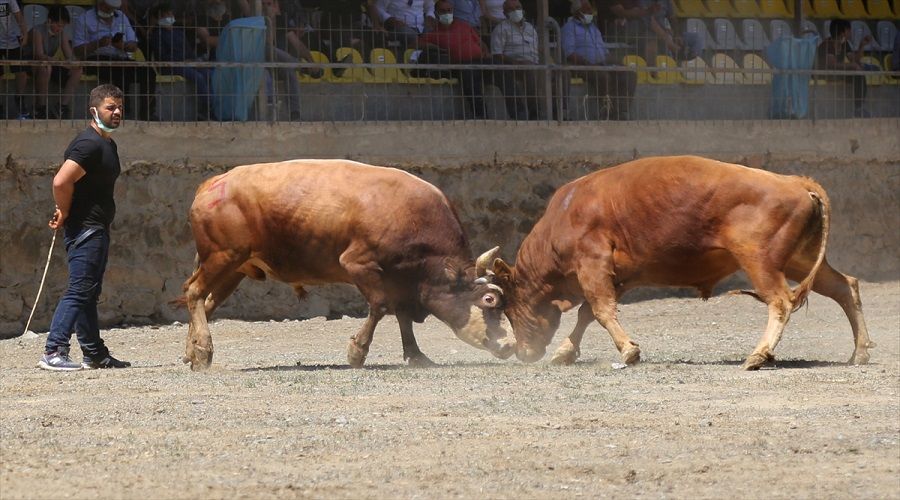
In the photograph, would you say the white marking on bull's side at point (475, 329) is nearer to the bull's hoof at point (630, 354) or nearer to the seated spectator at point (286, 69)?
the bull's hoof at point (630, 354)

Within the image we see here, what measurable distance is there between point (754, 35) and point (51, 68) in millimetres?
8084

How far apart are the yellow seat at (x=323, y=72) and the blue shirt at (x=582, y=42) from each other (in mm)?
2616

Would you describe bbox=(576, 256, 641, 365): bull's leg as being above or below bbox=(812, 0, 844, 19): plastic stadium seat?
below

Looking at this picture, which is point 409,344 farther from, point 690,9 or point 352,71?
point 690,9

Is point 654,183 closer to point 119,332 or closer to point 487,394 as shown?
point 487,394

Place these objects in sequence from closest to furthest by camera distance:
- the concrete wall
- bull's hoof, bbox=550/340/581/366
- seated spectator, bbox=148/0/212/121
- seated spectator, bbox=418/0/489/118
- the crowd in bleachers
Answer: bull's hoof, bbox=550/340/581/366 → the concrete wall → the crowd in bleachers → seated spectator, bbox=148/0/212/121 → seated spectator, bbox=418/0/489/118

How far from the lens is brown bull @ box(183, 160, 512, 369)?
11156 millimetres

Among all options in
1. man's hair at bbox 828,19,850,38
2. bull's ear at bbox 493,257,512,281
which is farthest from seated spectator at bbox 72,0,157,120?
man's hair at bbox 828,19,850,38

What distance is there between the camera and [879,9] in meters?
20.0

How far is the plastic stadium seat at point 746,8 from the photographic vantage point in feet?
62.4

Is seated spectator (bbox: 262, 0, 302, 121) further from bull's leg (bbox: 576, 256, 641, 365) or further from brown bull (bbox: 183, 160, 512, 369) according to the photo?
bull's leg (bbox: 576, 256, 641, 365)

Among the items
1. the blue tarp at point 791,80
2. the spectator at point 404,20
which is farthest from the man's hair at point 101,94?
the blue tarp at point 791,80

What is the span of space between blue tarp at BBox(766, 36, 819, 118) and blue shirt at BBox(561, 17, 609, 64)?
7.11 feet

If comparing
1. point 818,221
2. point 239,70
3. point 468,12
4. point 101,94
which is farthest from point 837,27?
point 101,94
